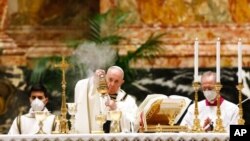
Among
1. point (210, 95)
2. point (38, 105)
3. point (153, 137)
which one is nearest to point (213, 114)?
point (210, 95)

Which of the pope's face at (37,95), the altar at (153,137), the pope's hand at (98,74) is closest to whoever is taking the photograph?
the altar at (153,137)

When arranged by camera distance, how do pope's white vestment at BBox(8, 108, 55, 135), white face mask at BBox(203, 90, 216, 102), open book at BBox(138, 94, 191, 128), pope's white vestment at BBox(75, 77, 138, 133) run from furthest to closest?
white face mask at BBox(203, 90, 216, 102)
pope's white vestment at BBox(8, 108, 55, 135)
pope's white vestment at BBox(75, 77, 138, 133)
open book at BBox(138, 94, 191, 128)

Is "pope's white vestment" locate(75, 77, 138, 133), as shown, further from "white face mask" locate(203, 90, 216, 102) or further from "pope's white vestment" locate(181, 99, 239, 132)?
"white face mask" locate(203, 90, 216, 102)

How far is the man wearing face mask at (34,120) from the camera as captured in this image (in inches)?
548

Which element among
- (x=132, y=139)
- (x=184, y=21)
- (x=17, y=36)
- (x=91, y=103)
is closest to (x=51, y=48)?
(x=17, y=36)

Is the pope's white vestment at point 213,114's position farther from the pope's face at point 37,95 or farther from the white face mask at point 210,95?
the pope's face at point 37,95

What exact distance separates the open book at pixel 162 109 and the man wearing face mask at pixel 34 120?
122cm

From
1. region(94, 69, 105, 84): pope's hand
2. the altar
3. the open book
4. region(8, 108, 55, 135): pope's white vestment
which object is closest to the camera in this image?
the altar

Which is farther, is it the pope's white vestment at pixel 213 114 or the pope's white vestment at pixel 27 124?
the pope's white vestment at pixel 213 114

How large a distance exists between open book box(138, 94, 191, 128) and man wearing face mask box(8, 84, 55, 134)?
4.00ft

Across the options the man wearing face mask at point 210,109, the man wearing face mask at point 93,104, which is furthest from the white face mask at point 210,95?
the man wearing face mask at point 93,104

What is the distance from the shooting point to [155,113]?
12.9 meters

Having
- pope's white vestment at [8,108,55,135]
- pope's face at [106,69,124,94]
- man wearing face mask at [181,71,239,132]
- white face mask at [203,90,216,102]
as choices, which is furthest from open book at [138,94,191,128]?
white face mask at [203,90,216,102]

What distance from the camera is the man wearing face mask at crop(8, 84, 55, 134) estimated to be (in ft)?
45.7
